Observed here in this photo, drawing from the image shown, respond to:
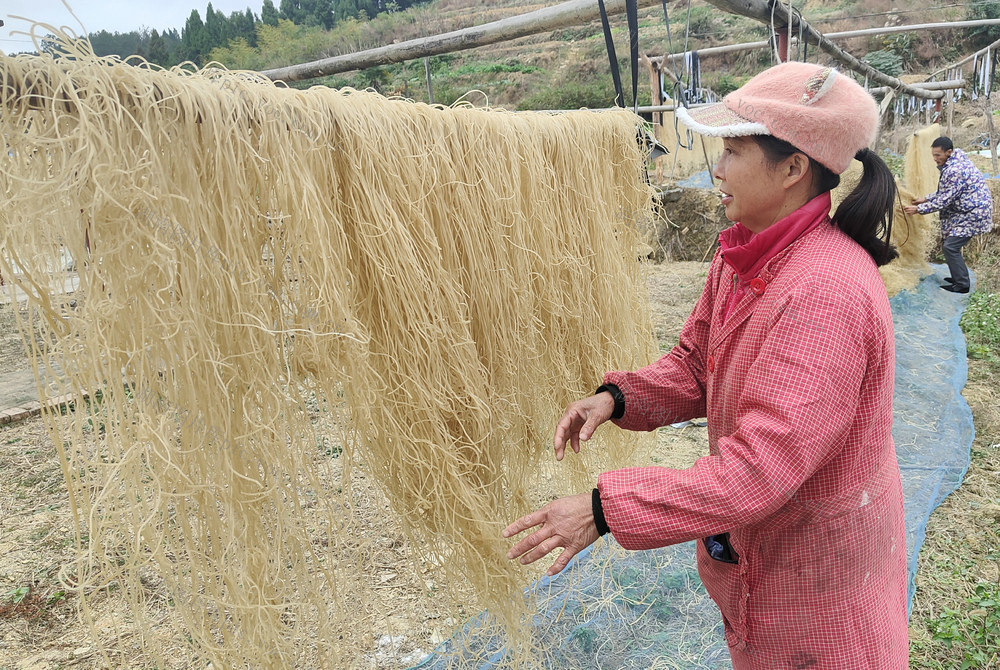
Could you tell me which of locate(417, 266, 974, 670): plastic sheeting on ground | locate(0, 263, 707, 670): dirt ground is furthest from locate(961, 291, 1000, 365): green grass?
locate(0, 263, 707, 670): dirt ground

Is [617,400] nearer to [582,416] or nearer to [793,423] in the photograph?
[582,416]

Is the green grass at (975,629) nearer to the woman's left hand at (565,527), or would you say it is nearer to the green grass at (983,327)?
the woman's left hand at (565,527)

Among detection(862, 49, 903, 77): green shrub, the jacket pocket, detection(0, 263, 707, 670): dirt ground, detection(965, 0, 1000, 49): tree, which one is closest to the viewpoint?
the jacket pocket

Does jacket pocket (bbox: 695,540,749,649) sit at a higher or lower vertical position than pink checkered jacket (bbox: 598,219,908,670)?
lower

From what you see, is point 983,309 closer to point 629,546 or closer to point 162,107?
point 629,546

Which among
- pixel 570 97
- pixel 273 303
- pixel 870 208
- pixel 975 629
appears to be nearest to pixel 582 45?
pixel 570 97

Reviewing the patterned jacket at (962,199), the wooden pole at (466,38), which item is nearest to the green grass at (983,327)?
the patterned jacket at (962,199)

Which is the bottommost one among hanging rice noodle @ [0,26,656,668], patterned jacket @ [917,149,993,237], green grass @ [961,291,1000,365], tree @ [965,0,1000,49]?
green grass @ [961,291,1000,365]

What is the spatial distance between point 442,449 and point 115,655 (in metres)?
1.80

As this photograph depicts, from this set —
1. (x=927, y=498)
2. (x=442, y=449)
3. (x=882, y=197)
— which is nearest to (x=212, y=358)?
(x=442, y=449)

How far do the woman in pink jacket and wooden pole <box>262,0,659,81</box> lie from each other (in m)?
1.28

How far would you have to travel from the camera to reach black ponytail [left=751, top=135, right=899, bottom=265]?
1.04 meters

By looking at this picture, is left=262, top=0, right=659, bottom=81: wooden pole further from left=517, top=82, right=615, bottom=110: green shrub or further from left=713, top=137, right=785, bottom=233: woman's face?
left=517, top=82, right=615, bottom=110: green shrub

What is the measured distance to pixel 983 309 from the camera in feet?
17.3
